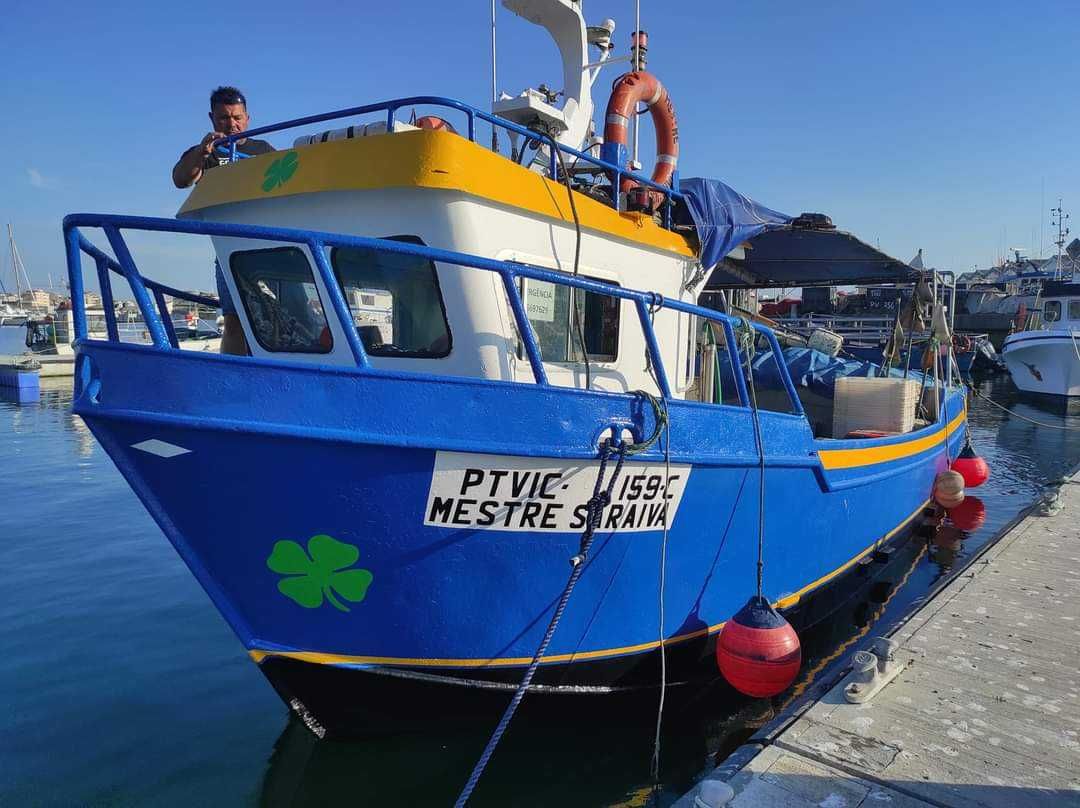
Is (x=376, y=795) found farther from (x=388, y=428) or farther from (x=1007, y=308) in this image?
(x=1007, y=308)

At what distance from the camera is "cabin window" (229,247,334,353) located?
4.16 metres

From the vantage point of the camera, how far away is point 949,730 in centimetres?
383

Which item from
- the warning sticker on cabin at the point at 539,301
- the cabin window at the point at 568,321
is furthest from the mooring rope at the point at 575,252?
the warning sticker on cabin at the point at 539,301

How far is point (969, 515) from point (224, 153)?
35.6 feet

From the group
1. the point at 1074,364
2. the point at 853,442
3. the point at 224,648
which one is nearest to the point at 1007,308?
the point at 1074,364

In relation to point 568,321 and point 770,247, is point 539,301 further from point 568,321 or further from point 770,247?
point 770,247

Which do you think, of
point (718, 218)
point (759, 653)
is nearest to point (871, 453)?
point (718, 218)

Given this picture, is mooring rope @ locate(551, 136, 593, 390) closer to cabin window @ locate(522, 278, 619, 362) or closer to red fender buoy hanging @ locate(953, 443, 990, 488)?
cabin window @ locate(522, 278, 619, 362)

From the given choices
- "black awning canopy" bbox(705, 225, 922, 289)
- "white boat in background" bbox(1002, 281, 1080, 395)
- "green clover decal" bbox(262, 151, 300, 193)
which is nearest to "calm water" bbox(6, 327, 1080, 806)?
"green clover decal" bbox(262, 151, 300, 193)

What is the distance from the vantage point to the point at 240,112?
4867 millimetres

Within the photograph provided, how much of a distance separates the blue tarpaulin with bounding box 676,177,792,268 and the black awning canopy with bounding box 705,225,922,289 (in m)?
1.58

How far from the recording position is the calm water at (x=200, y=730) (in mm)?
4105

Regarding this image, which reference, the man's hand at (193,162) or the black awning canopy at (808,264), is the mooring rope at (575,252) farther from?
the black awning canopy at (808,264)

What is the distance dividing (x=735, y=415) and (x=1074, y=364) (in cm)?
2992
